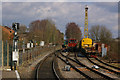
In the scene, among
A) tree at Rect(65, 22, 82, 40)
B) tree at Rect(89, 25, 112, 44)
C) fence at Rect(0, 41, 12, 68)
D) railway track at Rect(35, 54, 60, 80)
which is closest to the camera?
railway track at Rect(35, 54, 60, 80)

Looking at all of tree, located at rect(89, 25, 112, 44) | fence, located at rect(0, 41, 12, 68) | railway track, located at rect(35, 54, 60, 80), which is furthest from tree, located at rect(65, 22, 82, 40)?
fence, located at rect(0, 41, 12, 68)

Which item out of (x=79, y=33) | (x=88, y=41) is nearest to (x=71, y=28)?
(x=79, y=33)

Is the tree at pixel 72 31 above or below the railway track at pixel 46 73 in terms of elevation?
above

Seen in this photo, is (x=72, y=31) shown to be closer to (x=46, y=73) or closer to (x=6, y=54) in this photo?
(x=6, y=54)

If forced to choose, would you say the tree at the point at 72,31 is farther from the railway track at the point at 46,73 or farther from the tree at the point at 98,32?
the railway track at the point at 46,73

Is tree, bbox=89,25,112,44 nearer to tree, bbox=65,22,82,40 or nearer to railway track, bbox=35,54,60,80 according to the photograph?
tree, bbox=65,22,82,40

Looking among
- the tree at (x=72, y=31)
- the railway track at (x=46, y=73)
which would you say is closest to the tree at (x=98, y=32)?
the tree at (x=72, y=31)

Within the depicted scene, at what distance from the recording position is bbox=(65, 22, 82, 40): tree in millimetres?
88463

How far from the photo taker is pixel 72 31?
92688mm

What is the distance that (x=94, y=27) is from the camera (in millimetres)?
58906

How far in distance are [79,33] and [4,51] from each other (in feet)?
257

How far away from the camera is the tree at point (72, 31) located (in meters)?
88.5

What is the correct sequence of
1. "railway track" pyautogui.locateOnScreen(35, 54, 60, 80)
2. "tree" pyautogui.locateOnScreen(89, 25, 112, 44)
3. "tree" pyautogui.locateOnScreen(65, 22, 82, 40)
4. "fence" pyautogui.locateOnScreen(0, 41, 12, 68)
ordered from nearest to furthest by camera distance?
"railway track" pyautogui.locateOnScreen(35, 54, 60, 80) < "fence" pyautogui.locateOnScreen(0, 41, 12, 68) < "tree" pyautogui.locateOnScreen(89, 25, 112, 44) < "tree" pyautogui.locateOnScreen(65, 22, 82, 40)

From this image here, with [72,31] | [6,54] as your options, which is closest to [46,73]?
[6,54]
